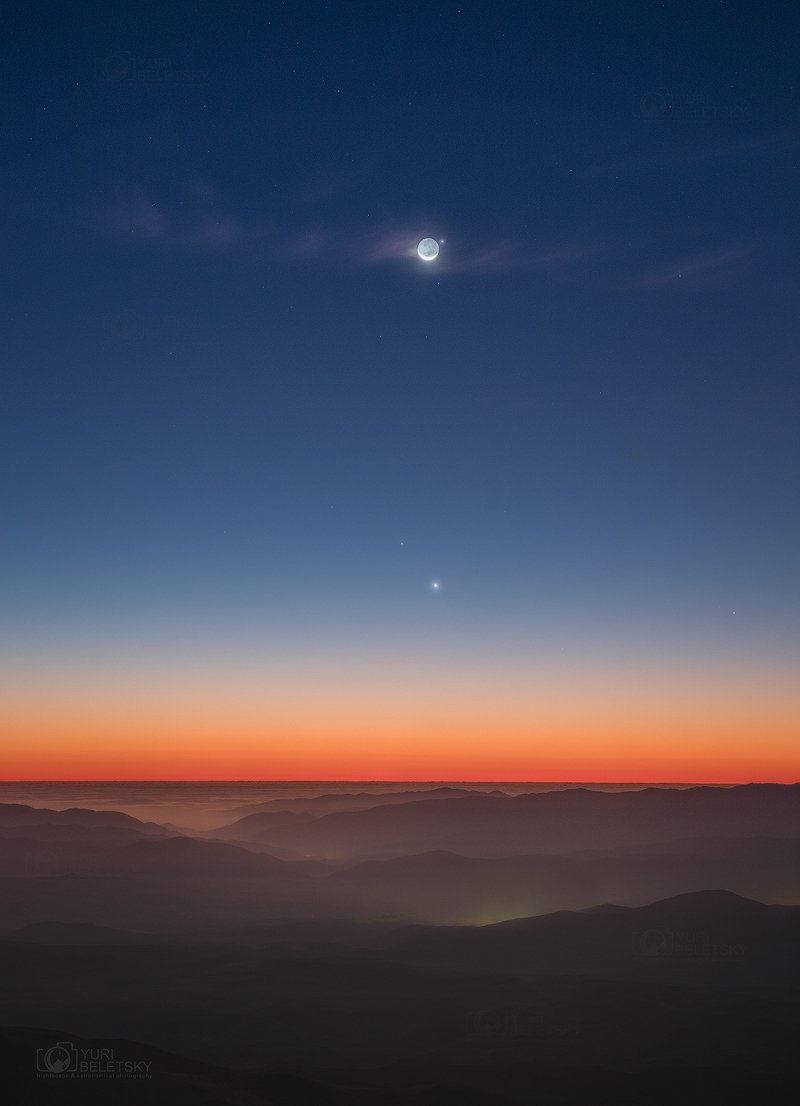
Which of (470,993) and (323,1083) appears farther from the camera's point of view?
(470,993)

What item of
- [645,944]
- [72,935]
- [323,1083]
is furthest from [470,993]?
[72,935]

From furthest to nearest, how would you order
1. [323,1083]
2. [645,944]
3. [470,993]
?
[645,944]
[470,993]
[323,1083]

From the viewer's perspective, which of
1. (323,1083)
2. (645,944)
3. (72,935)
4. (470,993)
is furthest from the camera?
(72,935)

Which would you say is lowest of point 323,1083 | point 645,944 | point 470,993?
point 470,993

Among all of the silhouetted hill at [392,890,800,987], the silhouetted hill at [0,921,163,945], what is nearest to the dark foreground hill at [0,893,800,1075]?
the silhouetted hill at [392,890,800,987]

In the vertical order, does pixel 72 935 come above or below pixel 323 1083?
below

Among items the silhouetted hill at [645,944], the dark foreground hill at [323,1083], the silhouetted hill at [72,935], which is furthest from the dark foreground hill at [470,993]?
the dark foreground hill at [323,1083]

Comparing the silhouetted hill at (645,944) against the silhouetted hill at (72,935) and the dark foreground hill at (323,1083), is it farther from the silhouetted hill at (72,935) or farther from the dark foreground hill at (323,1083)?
the silhouetted hill at (72,935)

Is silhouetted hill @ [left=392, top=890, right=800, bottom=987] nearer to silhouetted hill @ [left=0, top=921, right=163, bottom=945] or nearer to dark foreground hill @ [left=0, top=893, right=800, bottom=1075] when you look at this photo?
dark foreground hill @ [left=0, top=893, right=800, bottom=1075]

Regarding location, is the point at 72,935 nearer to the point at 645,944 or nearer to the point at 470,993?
the point at 470,993
